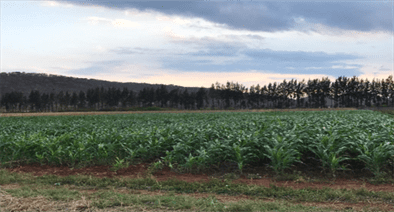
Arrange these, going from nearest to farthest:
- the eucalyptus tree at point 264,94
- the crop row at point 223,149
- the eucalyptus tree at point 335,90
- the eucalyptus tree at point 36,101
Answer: the crop row at point 223,149 → the eucalyptus tree at point 36,101 → the eucalyptus tree at point 335,90 → the eucalyptus tree at point 264,94

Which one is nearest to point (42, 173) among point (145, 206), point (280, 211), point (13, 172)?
point (13, 172)

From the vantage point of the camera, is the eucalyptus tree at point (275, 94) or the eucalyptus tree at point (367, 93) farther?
the eucalyptus tree at point (275, 94)

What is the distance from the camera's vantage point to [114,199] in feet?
18.5

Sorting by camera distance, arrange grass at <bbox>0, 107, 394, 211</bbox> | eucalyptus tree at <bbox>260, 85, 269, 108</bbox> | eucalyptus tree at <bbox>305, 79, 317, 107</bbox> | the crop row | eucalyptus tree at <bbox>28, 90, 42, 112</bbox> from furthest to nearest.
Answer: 1. eucalyptus tree at <bbox>260, 85, 269, 108</bbox>
2. eucalyptus tree at <bbox>305, 79, 317, 107</bbox>
3. eucalyptus tree at <bbox>28, 90, 42, 112</bbox>
4. the crop row
5. grass at <bbox>0, 107, 394, 211</bbox>

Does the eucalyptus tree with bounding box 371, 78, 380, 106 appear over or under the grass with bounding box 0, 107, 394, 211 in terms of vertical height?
over

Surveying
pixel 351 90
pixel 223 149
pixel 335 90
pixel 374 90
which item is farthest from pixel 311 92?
pixel 223 149

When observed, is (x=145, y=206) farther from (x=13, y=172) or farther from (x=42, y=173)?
(x=13, y=172)

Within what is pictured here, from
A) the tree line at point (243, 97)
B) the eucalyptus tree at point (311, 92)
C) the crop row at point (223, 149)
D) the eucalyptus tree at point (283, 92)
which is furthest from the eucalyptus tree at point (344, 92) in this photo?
the crop row at point (223, 149)

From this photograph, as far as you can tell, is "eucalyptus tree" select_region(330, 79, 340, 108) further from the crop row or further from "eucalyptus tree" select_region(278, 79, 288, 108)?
the crop row

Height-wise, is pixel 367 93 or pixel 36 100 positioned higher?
pixel 367 93

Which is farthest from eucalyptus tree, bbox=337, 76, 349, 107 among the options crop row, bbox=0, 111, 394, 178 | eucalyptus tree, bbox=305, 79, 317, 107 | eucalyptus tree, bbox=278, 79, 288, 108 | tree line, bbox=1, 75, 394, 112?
crop row, bbox=0, 111, 394, 178

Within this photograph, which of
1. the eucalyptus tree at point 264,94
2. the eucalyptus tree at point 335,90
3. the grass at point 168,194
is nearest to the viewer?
the grass at point 168,194

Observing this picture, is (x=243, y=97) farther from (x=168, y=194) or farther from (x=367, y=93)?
(x=168, y=194)

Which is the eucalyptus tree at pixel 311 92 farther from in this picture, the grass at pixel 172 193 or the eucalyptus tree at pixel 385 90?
the grass at pixel 172 193
